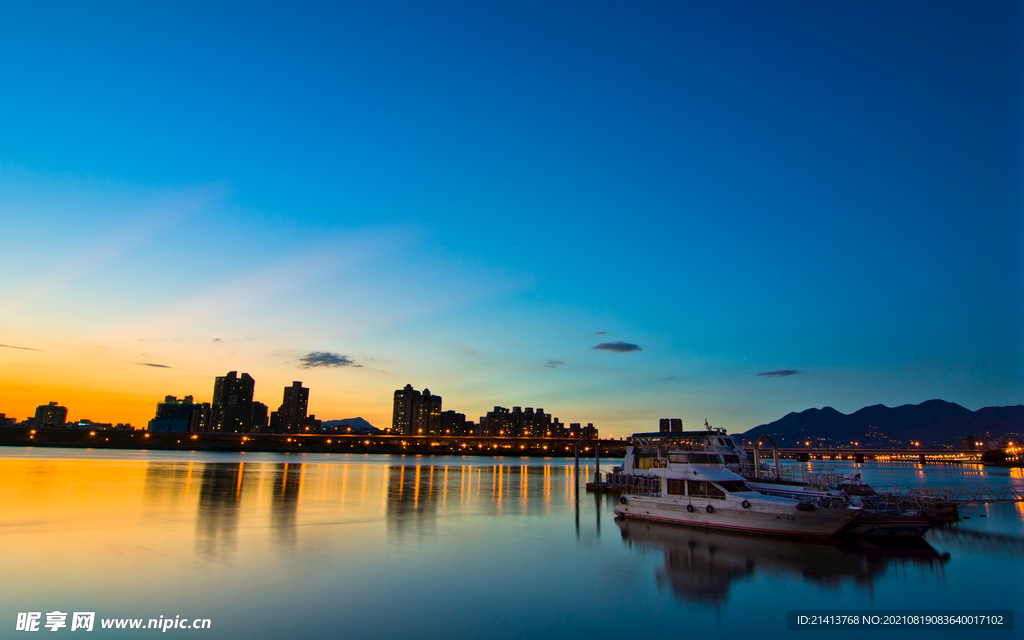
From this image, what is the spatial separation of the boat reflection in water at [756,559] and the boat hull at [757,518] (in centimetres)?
54

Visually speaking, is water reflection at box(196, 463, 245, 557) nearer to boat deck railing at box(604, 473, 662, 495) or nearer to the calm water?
the calm water

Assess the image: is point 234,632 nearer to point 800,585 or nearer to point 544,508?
point 800,585

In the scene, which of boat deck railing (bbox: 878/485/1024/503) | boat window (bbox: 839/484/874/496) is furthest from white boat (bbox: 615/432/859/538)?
boat deck railing (bbox: 878/485/1024/503)

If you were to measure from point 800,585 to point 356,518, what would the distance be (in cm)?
3081

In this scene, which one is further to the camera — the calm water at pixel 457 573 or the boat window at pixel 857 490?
the boat window at pixel 857 490

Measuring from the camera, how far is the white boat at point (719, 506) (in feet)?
103

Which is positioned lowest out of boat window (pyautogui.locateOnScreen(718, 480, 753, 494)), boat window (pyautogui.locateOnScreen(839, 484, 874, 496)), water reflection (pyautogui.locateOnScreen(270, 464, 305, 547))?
water reflection (pyautogui.locateOnScreen(270, 464, 305, 547))

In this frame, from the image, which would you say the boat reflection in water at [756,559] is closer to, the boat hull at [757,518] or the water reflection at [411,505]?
the boat hull at [757,518]

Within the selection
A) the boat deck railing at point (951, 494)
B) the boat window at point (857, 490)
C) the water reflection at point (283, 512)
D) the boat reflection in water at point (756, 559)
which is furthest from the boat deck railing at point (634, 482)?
the water reflection at point (283, 512)

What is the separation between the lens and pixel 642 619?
19453 millimetres

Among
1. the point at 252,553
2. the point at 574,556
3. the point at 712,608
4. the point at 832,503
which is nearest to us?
the point at 712,608

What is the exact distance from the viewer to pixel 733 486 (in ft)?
118

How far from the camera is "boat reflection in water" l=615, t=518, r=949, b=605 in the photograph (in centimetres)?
2412

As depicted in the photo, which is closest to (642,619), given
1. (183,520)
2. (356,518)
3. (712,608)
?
(712,608)
